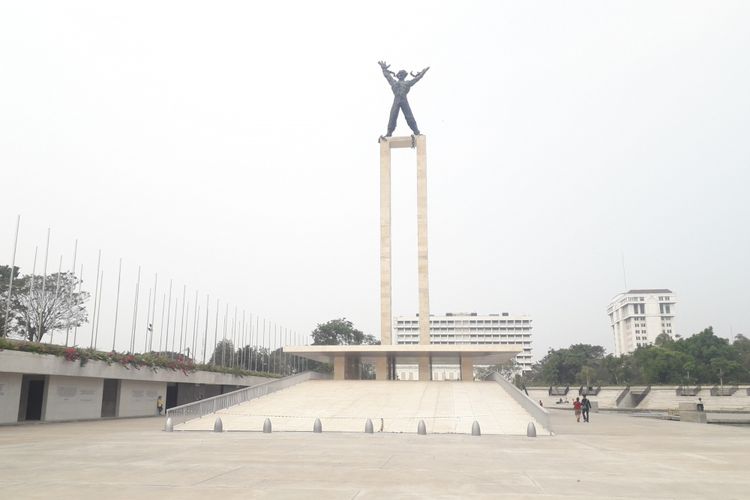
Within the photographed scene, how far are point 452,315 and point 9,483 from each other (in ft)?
502

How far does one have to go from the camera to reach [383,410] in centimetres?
2441

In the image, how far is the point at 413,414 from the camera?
76.6 feet

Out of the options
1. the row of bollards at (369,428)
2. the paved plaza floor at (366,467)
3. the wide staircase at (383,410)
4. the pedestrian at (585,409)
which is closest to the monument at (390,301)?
the wide staircase at (383,410)

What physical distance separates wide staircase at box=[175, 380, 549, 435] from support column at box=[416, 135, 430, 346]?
8.48 metres

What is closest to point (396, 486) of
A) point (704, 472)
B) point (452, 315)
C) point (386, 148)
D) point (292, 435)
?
point (704, 472)

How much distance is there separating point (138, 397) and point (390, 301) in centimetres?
1780

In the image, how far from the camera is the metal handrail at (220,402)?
855 inches

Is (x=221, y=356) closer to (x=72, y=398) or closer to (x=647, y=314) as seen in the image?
(x=72, y=398)

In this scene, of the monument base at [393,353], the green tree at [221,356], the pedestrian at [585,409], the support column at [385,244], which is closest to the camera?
the pedestrian at [585,409]

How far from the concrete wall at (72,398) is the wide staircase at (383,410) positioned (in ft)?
23.3

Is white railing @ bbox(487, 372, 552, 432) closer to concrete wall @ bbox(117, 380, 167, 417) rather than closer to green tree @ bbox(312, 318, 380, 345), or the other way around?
concrete wall @ bbox(117, 380, 167, 417)

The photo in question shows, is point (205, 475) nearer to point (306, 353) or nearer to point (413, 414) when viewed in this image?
point (413, 414)

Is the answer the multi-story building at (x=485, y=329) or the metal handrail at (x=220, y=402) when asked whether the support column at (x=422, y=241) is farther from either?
the multi-story building at (x=485, y=329)

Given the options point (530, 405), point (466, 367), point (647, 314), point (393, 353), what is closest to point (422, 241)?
point (393, 353)
